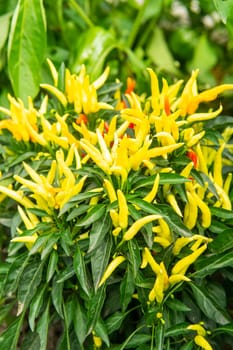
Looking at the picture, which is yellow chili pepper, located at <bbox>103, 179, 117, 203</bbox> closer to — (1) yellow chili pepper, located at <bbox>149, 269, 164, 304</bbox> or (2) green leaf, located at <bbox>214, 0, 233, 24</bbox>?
(1) yellow chili pepper, located at <bbox>149, 269, 164, 304</bbox>

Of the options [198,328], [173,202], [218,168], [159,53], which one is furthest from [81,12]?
[198,328]

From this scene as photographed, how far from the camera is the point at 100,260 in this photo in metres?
1.35

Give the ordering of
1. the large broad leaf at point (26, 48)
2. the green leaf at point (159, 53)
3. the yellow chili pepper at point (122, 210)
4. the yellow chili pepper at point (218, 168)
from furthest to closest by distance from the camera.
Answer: the green leaf at point (159, 53) < the large broad leaf at point (26, 48) < the yellow chili pepper at point (218, 168) < the yellow chili pepper at point (122, 210)

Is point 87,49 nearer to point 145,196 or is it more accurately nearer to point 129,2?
point 129,2

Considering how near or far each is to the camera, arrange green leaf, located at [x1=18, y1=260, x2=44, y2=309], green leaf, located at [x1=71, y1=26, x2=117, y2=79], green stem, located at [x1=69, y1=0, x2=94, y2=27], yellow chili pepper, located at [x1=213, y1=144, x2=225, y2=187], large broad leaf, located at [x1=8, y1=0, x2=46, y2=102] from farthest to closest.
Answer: green stem, located at [x1=69, y1=0, x2=94, y2=27] < green leaf, located at [x1=71, y1=26, x2=117, y2=79] < large broad leaf, located at [x1=8, y1=0, x2=46, y2=102] < yellow chili pepper, located at [x1=213, y1=144, x2=225, y2=187] < green leaf, located at [x1=18, y1=260, x2=44, y2=309]

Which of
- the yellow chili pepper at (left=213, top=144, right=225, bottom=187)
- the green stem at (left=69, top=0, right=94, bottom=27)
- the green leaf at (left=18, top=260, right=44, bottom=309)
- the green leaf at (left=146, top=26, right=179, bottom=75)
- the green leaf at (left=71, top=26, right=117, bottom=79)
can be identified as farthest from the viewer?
the green leaf at (left=146, top=26, right=179, bottom=75)

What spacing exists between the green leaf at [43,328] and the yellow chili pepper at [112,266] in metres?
0.18

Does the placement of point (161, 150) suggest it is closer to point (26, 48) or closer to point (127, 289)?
point (127, 289)

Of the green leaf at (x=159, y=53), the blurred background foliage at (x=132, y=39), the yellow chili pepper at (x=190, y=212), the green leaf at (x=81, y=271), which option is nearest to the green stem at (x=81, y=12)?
the blurred background foliage at (x=132, y=39)

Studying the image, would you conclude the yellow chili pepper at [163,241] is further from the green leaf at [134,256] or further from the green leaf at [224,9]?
the green leaf at [224,9]

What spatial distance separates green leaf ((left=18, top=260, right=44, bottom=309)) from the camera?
1.41 m

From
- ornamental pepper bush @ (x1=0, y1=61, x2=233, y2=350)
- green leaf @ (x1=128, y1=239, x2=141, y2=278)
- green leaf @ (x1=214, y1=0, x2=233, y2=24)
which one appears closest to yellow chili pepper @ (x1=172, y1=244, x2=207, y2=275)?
ornamental pepper bush @ (x1=0, y1=61, x2=233, y2=350)

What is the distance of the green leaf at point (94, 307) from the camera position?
134 cm

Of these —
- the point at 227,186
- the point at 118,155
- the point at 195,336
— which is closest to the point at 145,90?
the point at 227,186
